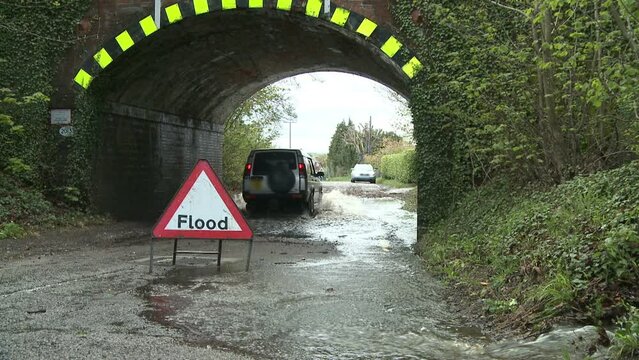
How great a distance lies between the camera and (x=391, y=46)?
40.7 feet

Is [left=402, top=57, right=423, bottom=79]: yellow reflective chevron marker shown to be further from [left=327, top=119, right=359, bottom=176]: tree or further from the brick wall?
[left=327, top=119, right=359, bottom=176]: tree

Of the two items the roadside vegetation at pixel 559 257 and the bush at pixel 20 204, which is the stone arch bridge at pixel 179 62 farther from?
the roadside vegetation at pixel 559 257

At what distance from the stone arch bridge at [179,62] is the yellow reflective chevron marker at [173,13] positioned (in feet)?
0.07

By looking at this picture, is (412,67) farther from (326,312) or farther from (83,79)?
(326,312)

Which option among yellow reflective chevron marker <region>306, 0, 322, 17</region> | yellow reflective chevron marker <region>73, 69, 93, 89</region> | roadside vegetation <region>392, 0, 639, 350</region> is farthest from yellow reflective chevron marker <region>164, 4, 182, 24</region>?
roadside vegetation <region>392, 0, 639, 350</region>

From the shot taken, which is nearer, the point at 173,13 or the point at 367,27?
the point at 367,27

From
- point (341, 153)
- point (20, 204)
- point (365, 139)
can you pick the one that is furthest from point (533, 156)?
point (341, 153)

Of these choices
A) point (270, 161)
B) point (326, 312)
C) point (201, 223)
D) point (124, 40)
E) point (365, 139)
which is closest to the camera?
point (326, 312)

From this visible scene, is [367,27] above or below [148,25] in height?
below

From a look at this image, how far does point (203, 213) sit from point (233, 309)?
2201 mm

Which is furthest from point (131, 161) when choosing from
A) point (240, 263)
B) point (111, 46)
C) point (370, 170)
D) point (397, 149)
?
point (397, 149)

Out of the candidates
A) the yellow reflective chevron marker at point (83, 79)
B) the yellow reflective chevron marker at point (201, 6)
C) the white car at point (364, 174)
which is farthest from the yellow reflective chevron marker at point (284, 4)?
the white car at point (364, 174)

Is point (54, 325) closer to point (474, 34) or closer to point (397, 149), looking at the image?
point (474, 34)

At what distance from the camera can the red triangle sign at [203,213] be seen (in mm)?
7762
